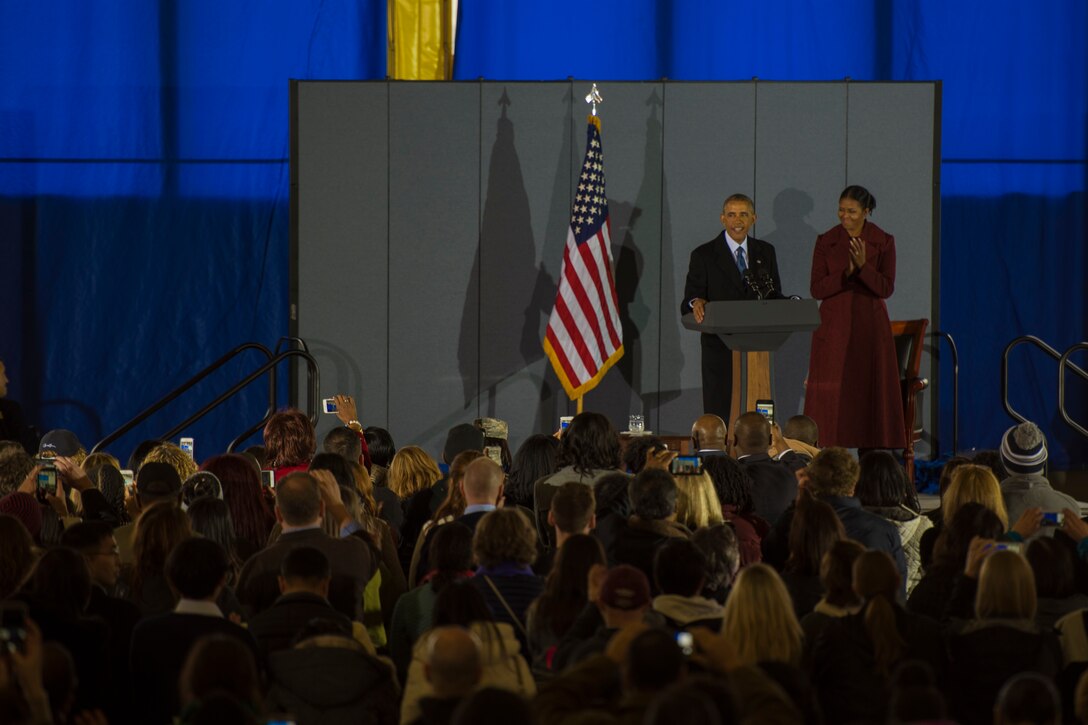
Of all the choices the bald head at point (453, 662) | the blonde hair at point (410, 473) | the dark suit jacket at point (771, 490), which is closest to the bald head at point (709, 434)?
the dark suit jacket at point (771, 490)

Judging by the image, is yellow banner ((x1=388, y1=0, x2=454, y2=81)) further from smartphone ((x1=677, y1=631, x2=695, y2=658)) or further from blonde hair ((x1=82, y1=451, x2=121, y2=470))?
smartphone ((x1=677, y1=631, x2=695, y2=658))

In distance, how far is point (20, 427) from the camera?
35.1 feet

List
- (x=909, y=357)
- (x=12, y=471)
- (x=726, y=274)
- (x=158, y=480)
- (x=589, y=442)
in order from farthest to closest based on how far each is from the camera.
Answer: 1. (x=909, y=357)
2. (x=726, y=274)
3. (x=589, y=442)
4. (x=12, y=471)
5. (x=158, y=480)

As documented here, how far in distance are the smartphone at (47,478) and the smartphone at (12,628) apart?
2.63 meters

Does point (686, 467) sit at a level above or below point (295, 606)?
above

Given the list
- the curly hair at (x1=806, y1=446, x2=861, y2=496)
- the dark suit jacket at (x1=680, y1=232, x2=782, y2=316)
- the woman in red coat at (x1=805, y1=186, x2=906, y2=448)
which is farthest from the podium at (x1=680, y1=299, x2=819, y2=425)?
the curly hair at (x1=806, y1=446, x2=861, y2=496)

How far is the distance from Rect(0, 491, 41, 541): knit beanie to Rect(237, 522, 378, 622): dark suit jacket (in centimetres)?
134

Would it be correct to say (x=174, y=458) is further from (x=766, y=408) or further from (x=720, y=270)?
(x=720, y=270)

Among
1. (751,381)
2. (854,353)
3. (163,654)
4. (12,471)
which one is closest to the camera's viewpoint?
(163,654)

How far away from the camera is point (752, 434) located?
700 centimetres

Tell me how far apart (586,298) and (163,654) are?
24.7ft

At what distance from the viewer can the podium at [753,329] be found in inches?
367

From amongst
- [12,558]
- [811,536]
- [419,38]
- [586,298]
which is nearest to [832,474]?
[811,536]

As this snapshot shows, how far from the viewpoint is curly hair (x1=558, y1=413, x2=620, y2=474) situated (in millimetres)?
6785
